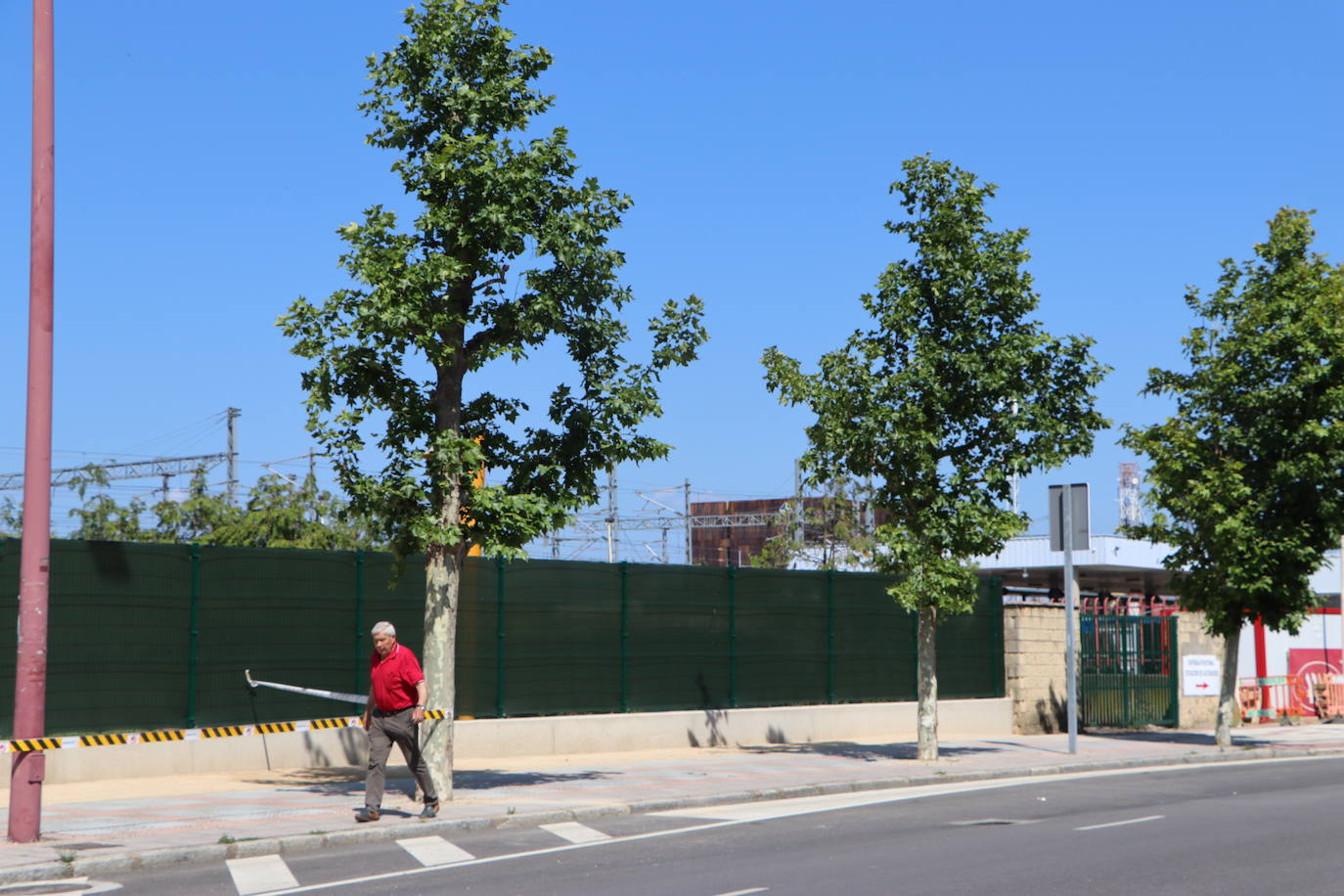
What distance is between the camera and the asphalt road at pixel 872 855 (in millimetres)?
10633

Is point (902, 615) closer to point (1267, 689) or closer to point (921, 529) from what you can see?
point (921, 529)

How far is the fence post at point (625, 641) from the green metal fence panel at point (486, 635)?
25mm

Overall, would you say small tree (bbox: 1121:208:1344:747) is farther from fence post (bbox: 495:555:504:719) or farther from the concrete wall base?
fence post (bbox: 495:555:504:719)

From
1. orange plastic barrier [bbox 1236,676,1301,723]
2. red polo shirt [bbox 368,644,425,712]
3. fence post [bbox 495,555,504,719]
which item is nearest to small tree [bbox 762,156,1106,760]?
fence post [bbox 495,555,504,719]

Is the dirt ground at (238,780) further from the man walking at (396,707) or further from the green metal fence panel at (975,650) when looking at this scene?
the green metal fence panel at (975,650)

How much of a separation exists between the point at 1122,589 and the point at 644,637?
5853 cm

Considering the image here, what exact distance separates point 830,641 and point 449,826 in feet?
43.6

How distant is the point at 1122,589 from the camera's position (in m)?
77.6

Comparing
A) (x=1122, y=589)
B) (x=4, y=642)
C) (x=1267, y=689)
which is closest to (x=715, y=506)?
(x=1122, y=589)

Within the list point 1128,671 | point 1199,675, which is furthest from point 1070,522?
point 1199,675

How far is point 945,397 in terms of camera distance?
2142cm

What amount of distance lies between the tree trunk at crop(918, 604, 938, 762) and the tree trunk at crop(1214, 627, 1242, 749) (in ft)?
21.9

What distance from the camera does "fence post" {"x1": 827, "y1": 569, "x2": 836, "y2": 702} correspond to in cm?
2633

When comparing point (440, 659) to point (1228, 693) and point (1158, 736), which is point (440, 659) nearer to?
point (1228, 693)
